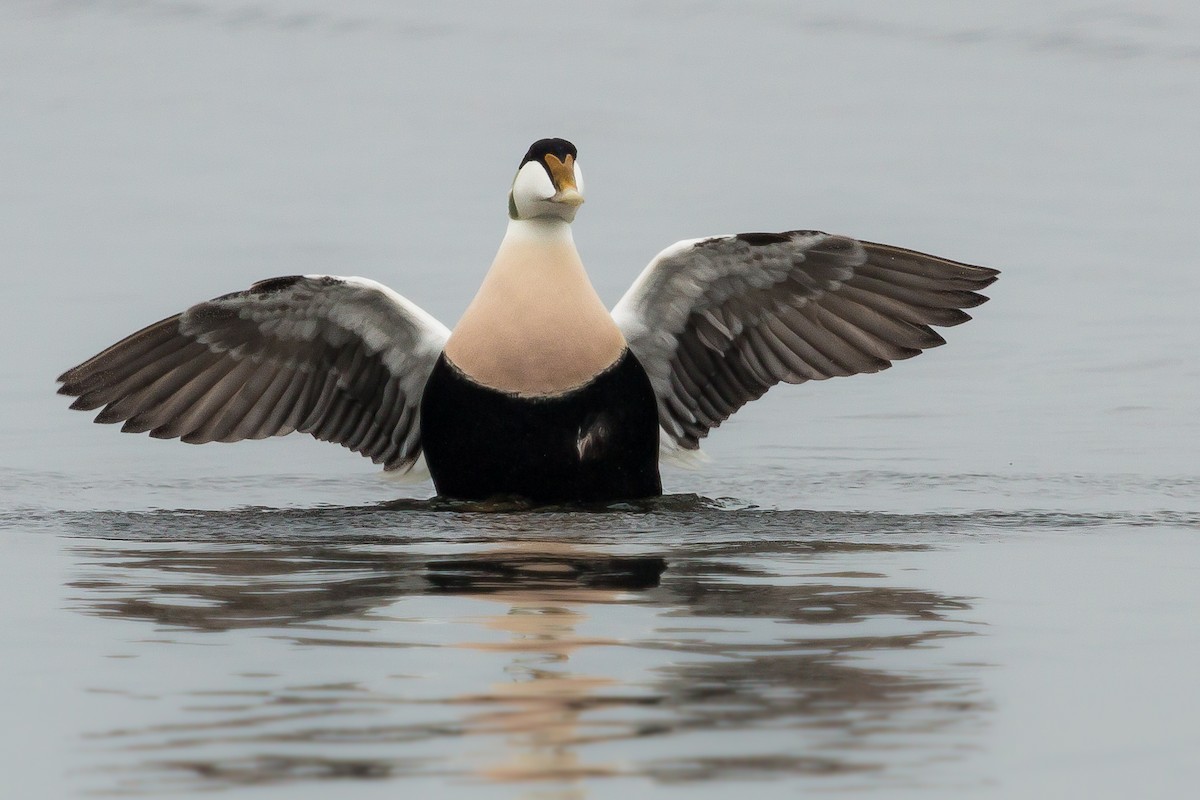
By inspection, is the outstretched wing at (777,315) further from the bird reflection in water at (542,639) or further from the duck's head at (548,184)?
the bird reflection in water at (542,639)

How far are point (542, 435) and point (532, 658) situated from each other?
3.79 m

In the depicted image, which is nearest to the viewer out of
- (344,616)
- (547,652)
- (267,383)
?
(547,652)

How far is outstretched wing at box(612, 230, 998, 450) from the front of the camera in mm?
9992

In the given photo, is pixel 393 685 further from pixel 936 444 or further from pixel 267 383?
pixel 936 444

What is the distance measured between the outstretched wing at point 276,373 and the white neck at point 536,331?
1.58 ft

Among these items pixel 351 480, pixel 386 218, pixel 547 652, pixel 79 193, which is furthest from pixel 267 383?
pixel 79 193

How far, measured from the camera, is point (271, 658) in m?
5.98

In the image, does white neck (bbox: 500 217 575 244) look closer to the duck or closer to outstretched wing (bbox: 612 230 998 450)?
the duck

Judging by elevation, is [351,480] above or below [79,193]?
below

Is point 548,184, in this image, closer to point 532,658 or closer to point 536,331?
point 536,331

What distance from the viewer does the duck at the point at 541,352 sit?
9.72 m

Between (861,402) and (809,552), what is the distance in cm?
621

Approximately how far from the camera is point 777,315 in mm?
10383

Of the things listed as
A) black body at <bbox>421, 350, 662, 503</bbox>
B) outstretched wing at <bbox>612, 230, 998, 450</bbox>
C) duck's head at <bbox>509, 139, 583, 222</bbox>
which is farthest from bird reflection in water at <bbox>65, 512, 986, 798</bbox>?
duck's head at <bbox>509, 139, 583, 222</bbox>
